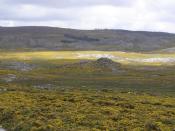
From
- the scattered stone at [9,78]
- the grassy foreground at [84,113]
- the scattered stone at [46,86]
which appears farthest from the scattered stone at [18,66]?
the grassy foreground at [84,113]

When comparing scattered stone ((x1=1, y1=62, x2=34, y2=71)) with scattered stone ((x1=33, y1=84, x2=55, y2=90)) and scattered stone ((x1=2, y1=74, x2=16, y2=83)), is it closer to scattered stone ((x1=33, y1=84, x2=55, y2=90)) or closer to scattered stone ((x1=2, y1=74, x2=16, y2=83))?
scattered stone ((x1=2, y1=74, x2=16, y2=83))

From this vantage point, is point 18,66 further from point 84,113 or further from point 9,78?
point 84,113

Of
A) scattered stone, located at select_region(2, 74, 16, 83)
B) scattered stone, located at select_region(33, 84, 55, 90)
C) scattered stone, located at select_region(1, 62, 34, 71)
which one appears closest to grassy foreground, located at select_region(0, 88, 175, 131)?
scattered stone, located at select_region(33, 84, 55, 90)

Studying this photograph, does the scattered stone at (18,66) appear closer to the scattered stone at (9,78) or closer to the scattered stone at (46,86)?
the scattered stone at (9,78)

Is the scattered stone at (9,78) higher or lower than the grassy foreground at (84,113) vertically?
lower

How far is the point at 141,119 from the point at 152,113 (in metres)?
4.32

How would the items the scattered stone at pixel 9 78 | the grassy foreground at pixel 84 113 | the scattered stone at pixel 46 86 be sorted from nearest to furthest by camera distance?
the grassy foreground at pixel 84 113 → the scattered stone at pixel 46 86 → the scattered stone at pixel 9 78

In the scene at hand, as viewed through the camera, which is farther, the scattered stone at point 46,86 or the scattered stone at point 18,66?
the scattered stone at point 18,66

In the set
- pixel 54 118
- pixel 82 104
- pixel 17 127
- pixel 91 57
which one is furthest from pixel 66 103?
pixel 91 57

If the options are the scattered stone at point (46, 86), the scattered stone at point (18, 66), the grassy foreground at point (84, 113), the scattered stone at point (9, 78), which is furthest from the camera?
the scattered stone at point (18, 66)

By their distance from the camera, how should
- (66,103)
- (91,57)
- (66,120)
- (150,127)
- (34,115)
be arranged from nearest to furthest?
(150,127) → (66,120) → (34,115) → (66,103) → (91,57)

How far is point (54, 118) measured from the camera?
40.7 metres

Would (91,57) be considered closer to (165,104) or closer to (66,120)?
(165,104)

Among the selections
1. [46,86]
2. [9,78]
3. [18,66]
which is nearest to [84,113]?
[46,86]
